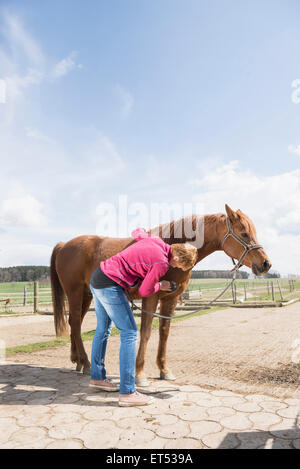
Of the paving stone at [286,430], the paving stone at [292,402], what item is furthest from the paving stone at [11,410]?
the paving stone at [292,402]

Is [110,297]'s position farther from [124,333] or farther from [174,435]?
[174,435]

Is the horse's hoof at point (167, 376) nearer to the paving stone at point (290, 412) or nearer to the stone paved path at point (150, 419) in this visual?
the stone paved path at point (150, 419)

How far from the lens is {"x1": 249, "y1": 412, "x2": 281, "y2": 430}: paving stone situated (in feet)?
8.32

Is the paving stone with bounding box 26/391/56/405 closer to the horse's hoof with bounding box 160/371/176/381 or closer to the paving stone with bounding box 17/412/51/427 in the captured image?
the paving stone with bounding box 17/412/51/427

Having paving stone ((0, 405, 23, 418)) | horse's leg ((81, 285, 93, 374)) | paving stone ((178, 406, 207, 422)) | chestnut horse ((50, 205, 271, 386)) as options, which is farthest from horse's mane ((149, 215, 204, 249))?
paving stone ((0, 405, 23, 418))

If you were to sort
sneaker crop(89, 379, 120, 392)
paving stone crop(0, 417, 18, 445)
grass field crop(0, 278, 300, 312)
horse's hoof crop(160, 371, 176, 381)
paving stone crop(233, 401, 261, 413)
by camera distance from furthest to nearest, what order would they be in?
grass field crop(0, 278, 300, 312) < horse's hoof crop(160, 371, 176, 381) < sneaker crop(89, 379, 120, 392) < paving stone crop(233, 401, 261, 413) < paving stone crop(0, 417, 18, 445)

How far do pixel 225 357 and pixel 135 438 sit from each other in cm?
343

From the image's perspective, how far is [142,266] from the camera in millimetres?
3062

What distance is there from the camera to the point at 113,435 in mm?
2416

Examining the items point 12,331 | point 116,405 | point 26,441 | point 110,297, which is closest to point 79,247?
point 110,297

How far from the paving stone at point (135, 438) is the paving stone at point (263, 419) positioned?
0.85 m

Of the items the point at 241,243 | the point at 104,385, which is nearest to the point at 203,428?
the point at 104,385

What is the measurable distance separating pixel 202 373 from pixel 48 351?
3.33 m

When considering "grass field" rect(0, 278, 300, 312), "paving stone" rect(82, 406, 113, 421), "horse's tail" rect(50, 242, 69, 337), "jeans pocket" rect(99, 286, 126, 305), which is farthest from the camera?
"grass field" rect(0, 278, 300, 312)
